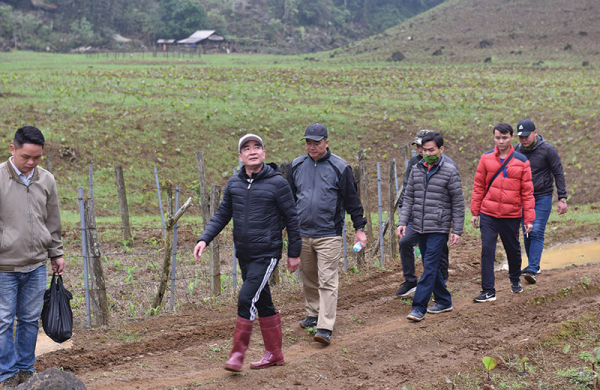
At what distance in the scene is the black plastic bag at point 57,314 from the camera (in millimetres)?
5113

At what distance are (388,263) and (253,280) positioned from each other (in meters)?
5.09

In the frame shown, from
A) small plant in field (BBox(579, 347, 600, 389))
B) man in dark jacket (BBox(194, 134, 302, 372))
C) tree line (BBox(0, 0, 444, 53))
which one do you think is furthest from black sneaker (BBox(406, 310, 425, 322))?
tree line (BBox(0, 0, 444, 53))

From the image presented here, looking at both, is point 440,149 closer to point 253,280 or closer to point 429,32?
point 253,280

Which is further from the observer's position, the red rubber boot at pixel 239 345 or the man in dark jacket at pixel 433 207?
the man in dark jacket at pixel 433 207

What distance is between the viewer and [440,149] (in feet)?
22.6

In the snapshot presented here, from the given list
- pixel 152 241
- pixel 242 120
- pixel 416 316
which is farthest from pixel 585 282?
pixel 242 120

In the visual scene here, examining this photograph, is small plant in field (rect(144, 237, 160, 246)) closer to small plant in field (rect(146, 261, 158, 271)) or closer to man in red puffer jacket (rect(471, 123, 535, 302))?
small plant in field (rect(146, 261, 158, 271))

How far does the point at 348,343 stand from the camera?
6238mm

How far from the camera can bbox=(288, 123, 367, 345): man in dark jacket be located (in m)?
6.23

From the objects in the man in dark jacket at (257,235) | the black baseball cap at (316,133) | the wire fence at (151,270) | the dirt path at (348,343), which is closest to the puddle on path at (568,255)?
the dirt path at (348,343)

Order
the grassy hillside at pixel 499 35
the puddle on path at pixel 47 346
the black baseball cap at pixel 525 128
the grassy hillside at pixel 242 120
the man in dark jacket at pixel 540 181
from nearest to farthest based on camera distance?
the puddle on path at pixel 47 346, the black baseball cap at pixel 525 128, the man in dark jacket at pixel 540 181, the grassy hillside at pixel 242 120, the grassy hillside at pixel 499 35

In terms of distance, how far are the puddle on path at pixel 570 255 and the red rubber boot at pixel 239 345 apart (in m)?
6.76

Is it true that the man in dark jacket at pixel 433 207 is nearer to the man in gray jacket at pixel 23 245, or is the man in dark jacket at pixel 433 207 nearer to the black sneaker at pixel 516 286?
the black sneaker at pixel 516 286

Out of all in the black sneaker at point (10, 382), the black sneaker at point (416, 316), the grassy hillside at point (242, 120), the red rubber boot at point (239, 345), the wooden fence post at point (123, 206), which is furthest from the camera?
the grassy hillside at point (242, 120)
